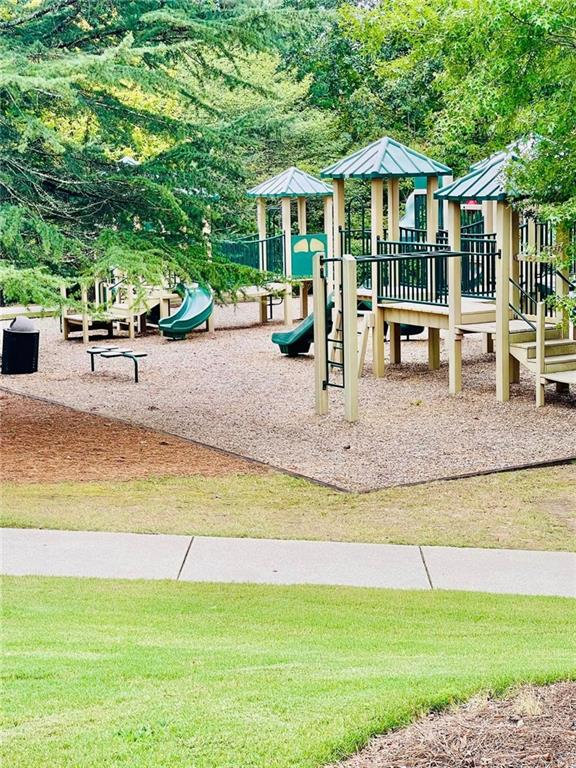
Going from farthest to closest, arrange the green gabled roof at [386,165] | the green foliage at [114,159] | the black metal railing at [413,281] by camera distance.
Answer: the green gabled roof at [386,165], the black metal railing at [413,281], the green foliage at [114,159]

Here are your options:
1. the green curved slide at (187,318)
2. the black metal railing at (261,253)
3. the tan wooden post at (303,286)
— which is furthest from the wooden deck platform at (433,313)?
the black metal railing at (261,253)

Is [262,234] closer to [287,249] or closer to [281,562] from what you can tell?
[287,249]

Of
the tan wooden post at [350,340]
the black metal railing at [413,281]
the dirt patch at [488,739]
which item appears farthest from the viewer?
the black metal railing at [413,281]

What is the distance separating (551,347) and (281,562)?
8607mm

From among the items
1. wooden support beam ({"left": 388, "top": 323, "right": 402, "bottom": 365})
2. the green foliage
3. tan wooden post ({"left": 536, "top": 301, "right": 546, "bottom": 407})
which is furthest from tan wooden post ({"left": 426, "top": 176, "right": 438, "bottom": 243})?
the green foliage

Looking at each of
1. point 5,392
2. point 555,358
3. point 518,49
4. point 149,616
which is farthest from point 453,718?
point 5,392

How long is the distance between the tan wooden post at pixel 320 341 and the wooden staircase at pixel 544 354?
2.85 m

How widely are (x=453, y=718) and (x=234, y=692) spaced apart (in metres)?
0.92

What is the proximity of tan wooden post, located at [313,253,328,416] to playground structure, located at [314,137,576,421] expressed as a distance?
0.05 feet

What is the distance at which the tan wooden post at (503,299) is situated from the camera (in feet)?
50.0

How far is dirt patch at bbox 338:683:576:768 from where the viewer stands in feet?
13.3

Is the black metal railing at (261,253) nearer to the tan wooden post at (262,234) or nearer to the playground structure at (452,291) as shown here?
the tan wooden post at (262,234)

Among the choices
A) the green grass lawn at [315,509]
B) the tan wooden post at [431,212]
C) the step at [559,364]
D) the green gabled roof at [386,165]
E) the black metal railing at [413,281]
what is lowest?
the green grass lawn at [315,509]

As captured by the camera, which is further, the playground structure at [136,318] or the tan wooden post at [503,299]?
the playground structure at [136,318]
